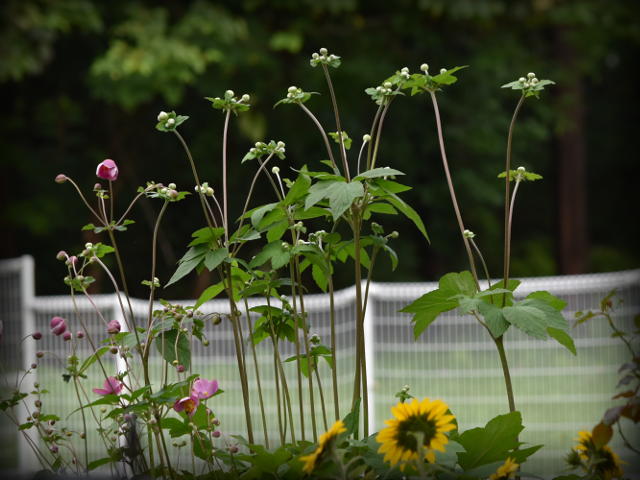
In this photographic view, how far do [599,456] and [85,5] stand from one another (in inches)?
215

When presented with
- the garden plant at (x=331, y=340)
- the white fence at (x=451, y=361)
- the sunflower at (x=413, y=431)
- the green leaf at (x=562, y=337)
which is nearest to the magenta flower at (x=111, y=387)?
the garden plant at (x=331, y=340)

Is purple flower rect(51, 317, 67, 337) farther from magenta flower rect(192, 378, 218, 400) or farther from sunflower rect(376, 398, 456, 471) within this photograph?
sunflower rect(376, 398, 456, 471)

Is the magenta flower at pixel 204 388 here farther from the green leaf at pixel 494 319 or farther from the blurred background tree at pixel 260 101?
the blurred background tree at pixel 260 101

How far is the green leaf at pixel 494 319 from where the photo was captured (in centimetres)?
60

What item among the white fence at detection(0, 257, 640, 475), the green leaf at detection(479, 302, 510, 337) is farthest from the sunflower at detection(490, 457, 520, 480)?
the white fence at detection(0, 257, 640, 475)

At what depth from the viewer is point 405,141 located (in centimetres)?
746

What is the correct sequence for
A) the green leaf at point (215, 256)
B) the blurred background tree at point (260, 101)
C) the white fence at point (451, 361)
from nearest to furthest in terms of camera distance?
1. the green leaf at point (215, 256)
2. the white fence at point (451, 361)
3. the blurred background tree at point (260, 101)

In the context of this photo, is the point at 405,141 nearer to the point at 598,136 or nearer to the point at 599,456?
the point at 598,136

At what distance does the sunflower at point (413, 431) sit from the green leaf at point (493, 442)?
10 centimetres

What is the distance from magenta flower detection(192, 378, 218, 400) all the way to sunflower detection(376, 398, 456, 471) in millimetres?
258

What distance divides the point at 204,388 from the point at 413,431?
299mm

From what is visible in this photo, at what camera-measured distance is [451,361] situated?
107 inches

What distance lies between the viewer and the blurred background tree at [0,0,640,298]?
5254mm

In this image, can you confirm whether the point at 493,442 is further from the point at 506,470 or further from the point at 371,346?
the point at 371,346
